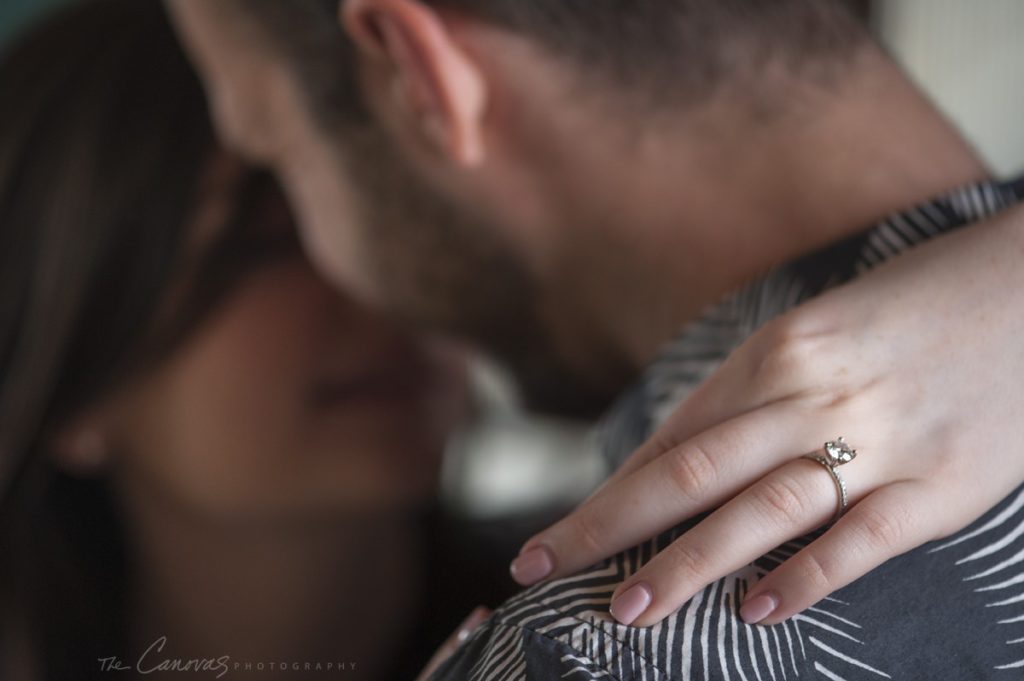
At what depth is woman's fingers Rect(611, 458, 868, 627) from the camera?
0.44 metres

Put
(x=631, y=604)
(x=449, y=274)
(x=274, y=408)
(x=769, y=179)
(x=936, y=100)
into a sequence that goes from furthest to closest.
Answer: (x=936, y=100) < (x=274, y=408) < (x=449, y=274) < (x=769, y=179) < (x=631, y=604)

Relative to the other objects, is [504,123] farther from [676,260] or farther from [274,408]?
[274,408]

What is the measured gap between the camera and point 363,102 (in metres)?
0.79

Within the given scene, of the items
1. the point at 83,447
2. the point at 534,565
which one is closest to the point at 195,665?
the point at 83,447

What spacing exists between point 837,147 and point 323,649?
856 millimetres

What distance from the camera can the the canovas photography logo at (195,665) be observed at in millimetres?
942

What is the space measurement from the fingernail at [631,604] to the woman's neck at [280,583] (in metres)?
0.73

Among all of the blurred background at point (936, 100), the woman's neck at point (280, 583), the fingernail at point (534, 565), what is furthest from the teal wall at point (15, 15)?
the fingernail at point (534, 565)

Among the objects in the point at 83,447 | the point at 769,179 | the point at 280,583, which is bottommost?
the point at 280,583

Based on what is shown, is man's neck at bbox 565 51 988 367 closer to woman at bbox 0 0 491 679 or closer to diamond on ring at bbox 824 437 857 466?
diamond on ring at bbox 824 437 857 466

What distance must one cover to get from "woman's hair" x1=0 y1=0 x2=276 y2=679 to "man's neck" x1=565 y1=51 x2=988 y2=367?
69 cm

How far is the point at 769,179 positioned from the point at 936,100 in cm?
95

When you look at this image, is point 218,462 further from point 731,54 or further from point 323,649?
point 731,54

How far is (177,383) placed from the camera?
3.86ft
